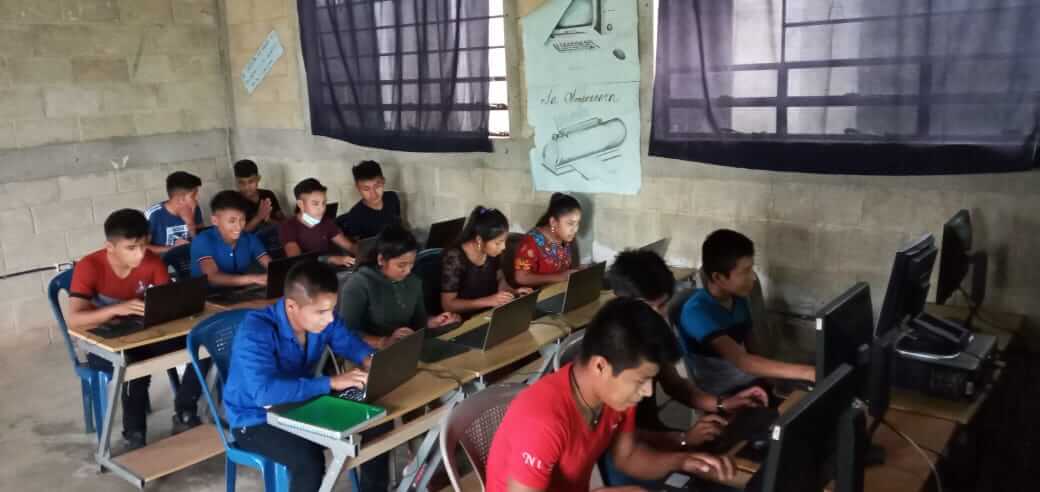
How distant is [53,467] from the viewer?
3.37m

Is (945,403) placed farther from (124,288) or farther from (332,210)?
(332,210)

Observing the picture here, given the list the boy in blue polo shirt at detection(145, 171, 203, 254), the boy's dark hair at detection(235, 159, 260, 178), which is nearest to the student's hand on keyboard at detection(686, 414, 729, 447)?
the boy in blue polo shirt at detection(145, 171, 203, 254)

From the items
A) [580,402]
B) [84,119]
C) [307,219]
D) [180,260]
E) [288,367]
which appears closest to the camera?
[580,402]

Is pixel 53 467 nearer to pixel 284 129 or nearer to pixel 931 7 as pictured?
pixel 284 129

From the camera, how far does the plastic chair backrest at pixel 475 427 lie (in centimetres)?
181

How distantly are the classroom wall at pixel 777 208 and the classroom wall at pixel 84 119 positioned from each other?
5.06 feet

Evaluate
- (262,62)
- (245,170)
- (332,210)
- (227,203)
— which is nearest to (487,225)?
(227,203)

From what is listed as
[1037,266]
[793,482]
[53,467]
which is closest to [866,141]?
[1037,266]

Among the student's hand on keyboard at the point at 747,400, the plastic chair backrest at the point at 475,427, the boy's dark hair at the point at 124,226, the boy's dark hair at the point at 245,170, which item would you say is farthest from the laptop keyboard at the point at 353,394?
the boy's dark hair at the point at 245,170

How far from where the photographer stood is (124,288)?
3.37 m

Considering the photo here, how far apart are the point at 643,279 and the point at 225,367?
1479mm

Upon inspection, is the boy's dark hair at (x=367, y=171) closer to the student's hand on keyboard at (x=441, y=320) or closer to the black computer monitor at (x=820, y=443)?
the student's hand on keyboard at (x=441, y=320)

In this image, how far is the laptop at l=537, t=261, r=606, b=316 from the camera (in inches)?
128

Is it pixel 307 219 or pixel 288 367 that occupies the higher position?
pixel 307 219
